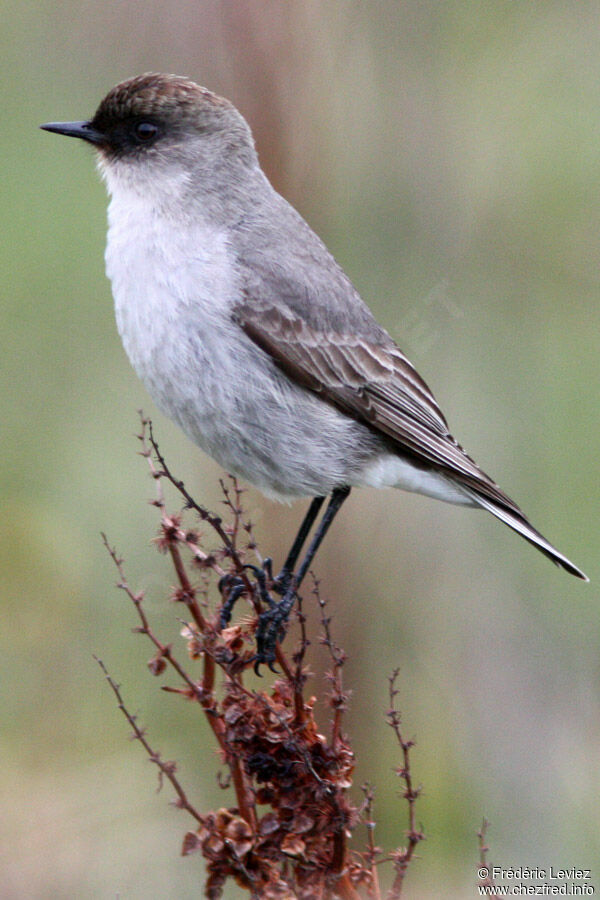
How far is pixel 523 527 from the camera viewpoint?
172 inches

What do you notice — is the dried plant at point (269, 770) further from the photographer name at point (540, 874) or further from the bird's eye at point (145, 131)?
the bird's eye at point (145, 131)

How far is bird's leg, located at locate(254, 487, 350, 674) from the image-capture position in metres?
3.67

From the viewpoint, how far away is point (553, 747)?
436 cm

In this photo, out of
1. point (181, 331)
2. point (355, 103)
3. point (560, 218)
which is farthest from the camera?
point (560, 218)

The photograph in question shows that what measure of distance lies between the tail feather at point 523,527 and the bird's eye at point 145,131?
1.66 meters

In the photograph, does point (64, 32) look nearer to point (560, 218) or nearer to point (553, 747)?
point (560, 218)

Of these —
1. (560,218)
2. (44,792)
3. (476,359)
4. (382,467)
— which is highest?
(560,218)

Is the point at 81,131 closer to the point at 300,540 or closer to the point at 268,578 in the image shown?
the point at 300,540

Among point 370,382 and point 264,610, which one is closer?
point 264,610

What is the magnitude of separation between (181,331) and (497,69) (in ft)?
6.33

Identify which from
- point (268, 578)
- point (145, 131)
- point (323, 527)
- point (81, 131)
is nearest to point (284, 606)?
point (268, 578)

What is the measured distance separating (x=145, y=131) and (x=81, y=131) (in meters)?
0.24

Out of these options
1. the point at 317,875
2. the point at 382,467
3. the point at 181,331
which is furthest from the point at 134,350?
the point at 317,875

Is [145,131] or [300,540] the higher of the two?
[145,131]
